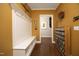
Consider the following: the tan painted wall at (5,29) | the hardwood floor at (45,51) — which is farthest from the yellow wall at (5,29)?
the hardwood floor at (45,51)

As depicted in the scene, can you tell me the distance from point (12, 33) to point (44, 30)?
36.9ft

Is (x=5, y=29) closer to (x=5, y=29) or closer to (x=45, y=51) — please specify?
(x=5, y=29)

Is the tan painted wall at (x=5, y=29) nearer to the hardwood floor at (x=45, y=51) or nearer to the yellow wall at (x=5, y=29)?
the yellow wall at (x=5, y=29)

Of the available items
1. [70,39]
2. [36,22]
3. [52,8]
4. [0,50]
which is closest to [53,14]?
[52,8]

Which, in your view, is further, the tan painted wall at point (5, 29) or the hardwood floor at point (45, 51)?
the hardwood floor at point (45, 51)

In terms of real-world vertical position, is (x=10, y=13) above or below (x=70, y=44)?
above

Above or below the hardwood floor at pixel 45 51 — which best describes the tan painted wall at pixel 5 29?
above

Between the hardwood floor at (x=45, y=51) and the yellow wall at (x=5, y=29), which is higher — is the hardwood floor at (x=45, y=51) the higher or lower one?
the lower one

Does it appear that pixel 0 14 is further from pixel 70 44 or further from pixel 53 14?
pixel 53 14

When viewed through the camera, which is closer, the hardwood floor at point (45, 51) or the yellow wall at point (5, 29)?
the yellow wall at point (5, 29)

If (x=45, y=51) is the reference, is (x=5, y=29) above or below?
above

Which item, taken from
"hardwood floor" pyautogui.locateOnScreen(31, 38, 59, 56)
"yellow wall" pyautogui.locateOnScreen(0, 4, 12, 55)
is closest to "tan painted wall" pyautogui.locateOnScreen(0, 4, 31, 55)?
"yellow wall" pyautogui.locateOnScreen(0, 4, 12, 55)

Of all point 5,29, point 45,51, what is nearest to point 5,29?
point 5,29

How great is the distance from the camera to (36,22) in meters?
9.07
